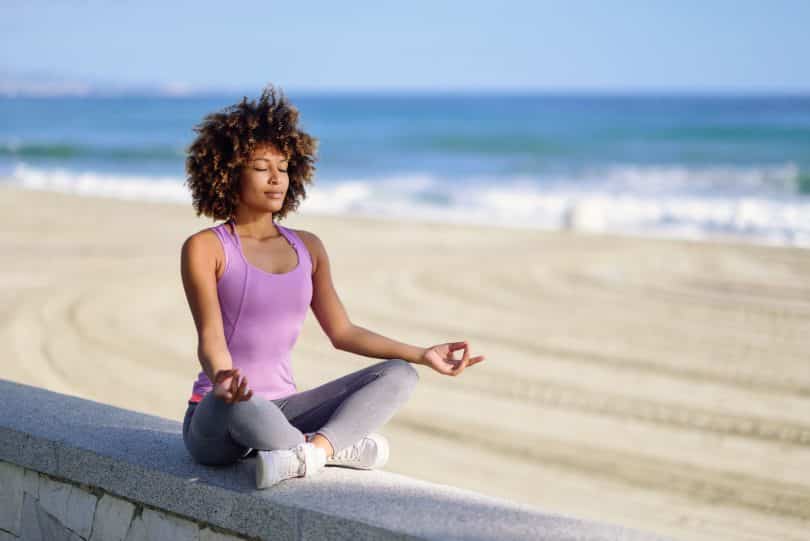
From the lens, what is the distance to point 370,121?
201 ft

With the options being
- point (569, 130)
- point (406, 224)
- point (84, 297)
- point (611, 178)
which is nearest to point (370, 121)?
point (569, 130)

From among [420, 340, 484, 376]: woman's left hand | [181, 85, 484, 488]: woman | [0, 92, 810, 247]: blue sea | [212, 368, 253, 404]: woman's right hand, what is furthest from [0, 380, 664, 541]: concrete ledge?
[0, 92, 810, 247]: blue sea

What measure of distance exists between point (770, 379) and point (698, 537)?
286 cm

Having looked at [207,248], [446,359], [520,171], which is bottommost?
[446,359]

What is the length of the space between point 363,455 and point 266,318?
1.54ft

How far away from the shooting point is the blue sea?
1791 cm

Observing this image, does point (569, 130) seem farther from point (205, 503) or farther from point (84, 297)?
point (205, 503)

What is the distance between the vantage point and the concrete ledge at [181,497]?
8.20 ft

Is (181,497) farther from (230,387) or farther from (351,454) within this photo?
(351,454)

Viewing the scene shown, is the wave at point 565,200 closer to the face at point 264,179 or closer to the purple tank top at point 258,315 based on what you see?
the face at point 264,179

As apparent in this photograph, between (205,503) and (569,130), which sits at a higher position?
(569,130)

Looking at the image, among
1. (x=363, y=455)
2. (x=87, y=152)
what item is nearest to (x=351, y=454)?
(x=363, y=455)

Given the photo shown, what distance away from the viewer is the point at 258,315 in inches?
118

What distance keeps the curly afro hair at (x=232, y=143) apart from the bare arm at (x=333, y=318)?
10.4 inches
